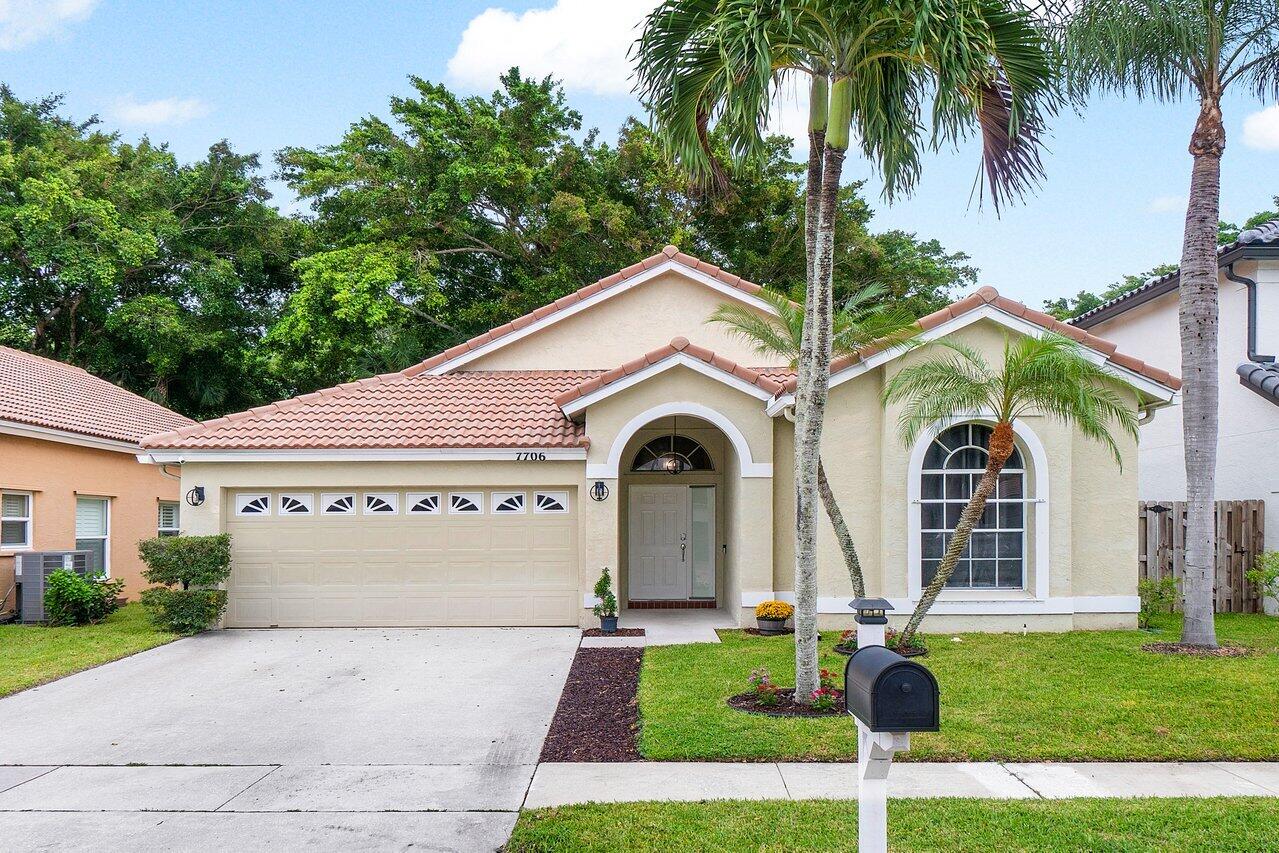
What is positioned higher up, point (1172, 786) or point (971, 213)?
point (971, 213)

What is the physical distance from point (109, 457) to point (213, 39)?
449 inches

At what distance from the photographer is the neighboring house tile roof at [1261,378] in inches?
569

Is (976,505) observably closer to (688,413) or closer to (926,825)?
(688,413)

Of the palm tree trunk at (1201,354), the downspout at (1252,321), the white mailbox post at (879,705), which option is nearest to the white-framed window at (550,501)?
the palm tree trunk at (1201,354)

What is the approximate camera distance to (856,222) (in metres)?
28.0

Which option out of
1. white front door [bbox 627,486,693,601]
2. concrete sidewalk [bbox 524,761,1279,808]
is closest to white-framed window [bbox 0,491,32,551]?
white front door [bbox 627,486,693,601]

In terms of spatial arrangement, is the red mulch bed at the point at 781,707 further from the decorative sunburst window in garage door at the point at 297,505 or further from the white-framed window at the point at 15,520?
the white-framed window at the point at 15,520

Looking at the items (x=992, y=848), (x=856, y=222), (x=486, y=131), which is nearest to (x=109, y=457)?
(x=486, y=131)

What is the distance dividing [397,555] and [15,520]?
733 centimetres

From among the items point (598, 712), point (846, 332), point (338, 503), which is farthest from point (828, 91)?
point (338, 503)

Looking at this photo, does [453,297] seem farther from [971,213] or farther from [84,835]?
[84,835]

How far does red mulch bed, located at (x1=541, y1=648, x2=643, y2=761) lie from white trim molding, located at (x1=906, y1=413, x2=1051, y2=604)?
399 centimetres

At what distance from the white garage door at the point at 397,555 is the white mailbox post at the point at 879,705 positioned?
1049 cm

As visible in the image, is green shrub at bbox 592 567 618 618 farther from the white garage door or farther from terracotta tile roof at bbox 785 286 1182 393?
terracotta tile roof at bbox 785 286 1182 393
